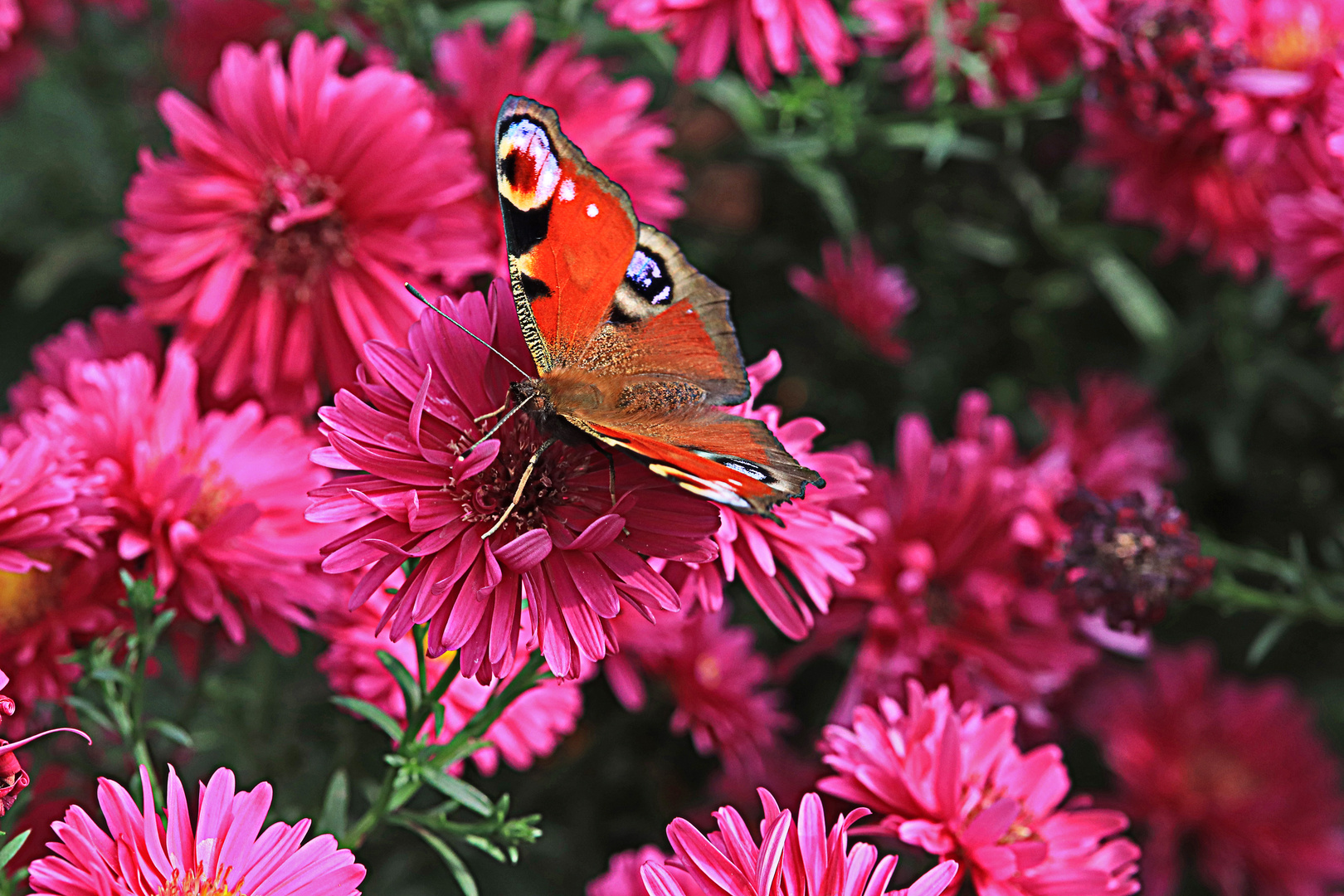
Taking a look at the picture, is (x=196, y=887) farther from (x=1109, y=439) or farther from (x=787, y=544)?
(x=1109, y=439)

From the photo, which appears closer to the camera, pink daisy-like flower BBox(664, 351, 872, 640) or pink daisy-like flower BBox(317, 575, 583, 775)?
pink daisy-like flower BBox(664, 351, 872, 640)

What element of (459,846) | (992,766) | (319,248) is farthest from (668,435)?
(459,846)

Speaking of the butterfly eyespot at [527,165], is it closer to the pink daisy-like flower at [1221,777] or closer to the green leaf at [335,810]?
the green leaf at [335,810]

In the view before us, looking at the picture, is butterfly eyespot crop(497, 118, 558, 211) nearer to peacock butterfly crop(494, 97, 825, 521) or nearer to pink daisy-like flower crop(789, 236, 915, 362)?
peacock butterfly crop(494, 97, 825, 521)

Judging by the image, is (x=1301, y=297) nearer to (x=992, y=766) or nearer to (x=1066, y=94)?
(x=1066, y=94)

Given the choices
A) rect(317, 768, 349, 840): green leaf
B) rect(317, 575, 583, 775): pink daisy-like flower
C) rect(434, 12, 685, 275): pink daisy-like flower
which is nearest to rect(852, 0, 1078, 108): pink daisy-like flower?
rect(434, 12, 685, 275): pink daisy-like flower
